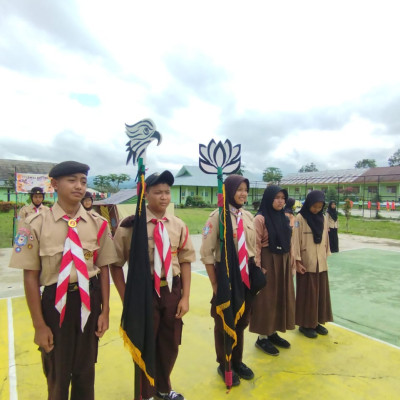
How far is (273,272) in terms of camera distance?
2.93 m

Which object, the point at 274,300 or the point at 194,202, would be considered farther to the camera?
the point at 194,202

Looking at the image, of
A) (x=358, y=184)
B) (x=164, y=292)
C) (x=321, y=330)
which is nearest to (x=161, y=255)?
(x=164, y=292)

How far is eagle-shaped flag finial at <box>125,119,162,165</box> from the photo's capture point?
6.50 ft

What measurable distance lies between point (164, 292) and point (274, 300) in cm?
135

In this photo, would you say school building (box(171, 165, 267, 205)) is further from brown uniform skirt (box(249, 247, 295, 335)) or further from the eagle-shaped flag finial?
the eagle-shaped flag finial

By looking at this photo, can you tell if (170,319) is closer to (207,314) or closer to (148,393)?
(148,393)

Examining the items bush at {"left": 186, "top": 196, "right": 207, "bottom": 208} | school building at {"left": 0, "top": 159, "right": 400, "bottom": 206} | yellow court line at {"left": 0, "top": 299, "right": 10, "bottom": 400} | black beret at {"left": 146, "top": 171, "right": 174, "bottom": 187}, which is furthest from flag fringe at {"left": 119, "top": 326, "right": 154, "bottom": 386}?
bush at {"left": 186, "top": 196, "right": 207, "bottom": 208}

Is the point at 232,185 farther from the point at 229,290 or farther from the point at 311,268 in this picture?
the point at 311,268

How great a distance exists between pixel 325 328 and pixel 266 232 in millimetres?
1437

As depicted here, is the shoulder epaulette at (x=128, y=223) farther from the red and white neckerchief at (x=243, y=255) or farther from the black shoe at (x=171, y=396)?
the black shoe at (x=171, y=396)

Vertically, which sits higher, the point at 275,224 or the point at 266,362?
the point at 275,224

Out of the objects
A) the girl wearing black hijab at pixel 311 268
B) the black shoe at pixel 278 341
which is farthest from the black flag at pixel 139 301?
the girl wearing black hijab at pixel 311 268

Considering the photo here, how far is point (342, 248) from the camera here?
8906mm

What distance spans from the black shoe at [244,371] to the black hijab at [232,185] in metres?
1.36
